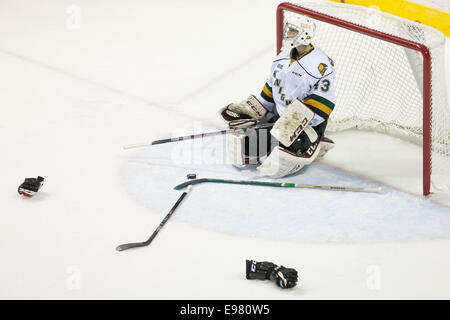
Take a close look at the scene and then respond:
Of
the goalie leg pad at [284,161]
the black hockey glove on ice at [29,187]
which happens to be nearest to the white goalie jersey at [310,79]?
the goalie leg pad at [284,161]

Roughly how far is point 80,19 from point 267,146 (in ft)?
9.23

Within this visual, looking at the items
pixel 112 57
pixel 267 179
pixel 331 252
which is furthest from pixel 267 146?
pixel 112 57

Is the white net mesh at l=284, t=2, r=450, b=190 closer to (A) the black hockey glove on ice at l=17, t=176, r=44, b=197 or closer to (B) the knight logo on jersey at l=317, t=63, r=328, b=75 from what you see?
(B) the knight logo on jersey at l=317, t=63, r=328, b=75

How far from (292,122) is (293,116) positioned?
0.03 m

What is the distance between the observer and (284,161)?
4.05 metres

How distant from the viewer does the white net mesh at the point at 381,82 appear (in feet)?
13.1

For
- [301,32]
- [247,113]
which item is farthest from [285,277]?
[247,113]

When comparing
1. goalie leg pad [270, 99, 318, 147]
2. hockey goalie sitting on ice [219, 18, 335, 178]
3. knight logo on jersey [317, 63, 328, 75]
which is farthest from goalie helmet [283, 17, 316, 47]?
goalie leg pad [270, 99, 318, 147]

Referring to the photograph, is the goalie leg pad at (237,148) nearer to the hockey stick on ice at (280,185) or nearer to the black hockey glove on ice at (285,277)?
the hockey stick on ice at (280,185)

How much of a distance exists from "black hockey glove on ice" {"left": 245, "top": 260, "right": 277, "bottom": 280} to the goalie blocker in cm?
88

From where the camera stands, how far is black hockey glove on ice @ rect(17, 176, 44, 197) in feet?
13.0

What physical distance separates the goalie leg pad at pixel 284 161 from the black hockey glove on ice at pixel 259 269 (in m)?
0.88

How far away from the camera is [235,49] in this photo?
596 centimetres

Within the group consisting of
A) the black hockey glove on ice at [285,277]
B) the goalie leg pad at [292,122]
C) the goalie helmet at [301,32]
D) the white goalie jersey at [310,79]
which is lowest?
the black hockey glove on ice at [285,277]
